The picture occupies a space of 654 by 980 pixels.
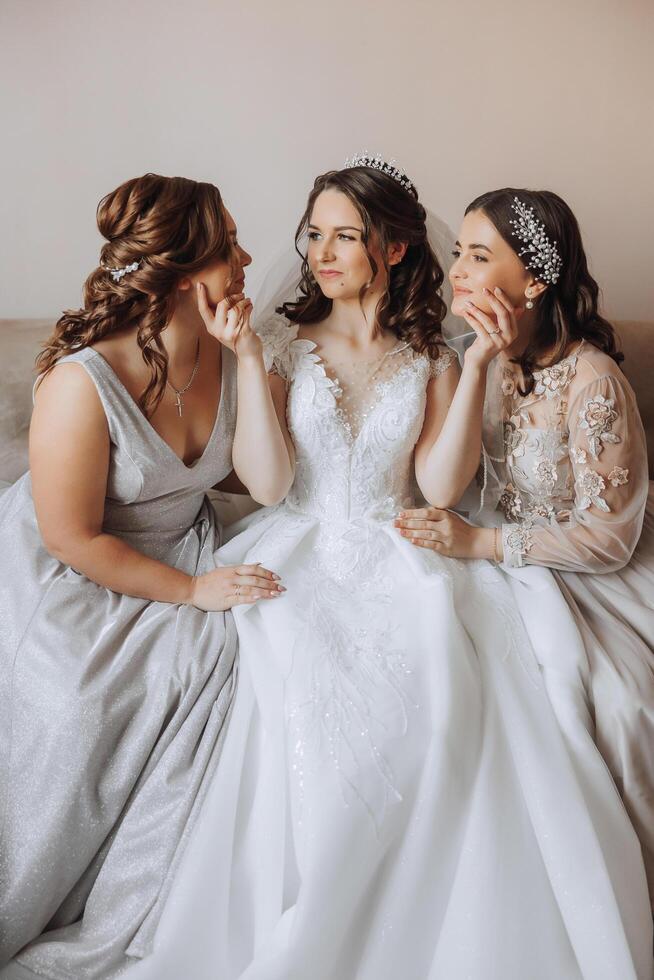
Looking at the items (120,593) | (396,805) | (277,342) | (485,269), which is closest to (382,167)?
(485,269)

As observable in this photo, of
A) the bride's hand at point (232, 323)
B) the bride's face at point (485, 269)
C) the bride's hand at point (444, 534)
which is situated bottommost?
the bride's hand at point (444, 534)

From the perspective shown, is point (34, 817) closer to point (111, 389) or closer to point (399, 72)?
point (111, 389)

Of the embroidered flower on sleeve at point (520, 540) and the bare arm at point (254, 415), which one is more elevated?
the bare arm at point (254, 415)

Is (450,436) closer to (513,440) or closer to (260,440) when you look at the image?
(513,440)

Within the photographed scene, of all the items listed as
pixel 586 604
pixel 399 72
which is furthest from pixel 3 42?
pixel 586 604

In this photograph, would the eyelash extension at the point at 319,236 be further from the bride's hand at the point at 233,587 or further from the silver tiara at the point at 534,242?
the bride's hand at the point at 233,587

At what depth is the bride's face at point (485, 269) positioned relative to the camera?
6.50 ft

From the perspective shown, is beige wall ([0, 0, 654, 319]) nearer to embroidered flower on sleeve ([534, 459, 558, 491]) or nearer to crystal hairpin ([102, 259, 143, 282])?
crystal hairpin ([102, 259, 143, 282])

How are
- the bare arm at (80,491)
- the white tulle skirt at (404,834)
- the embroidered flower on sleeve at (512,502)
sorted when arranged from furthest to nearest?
the embroidered flower on sleeve at (512,502) → the bare arm at (80,491) → the white tulle skirt at (404,834)

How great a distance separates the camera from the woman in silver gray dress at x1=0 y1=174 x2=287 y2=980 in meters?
1.61

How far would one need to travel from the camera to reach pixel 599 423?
76.0 inches

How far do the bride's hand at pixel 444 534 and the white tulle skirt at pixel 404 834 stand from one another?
0.28 m

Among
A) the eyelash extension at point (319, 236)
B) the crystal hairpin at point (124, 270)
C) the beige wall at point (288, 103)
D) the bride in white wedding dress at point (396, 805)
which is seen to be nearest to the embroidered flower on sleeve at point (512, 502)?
the bride in white wedding dress at point (396, 805)

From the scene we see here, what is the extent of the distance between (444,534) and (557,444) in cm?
35
